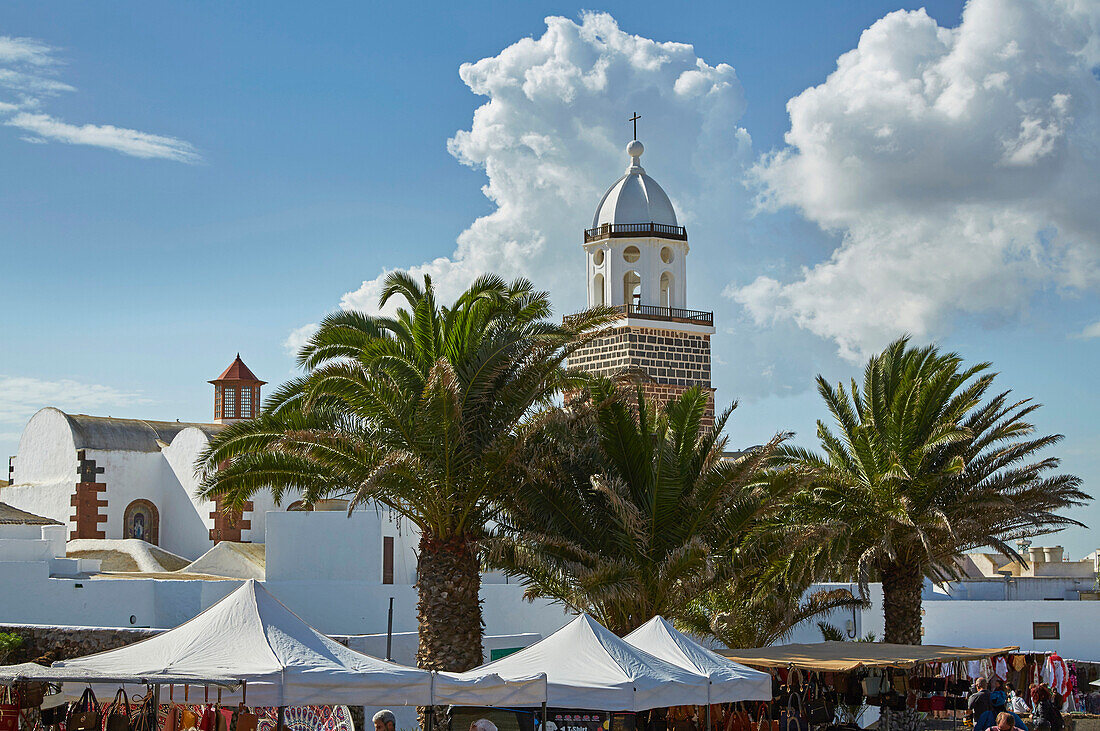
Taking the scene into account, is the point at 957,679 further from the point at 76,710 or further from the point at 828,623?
the point at 76,710

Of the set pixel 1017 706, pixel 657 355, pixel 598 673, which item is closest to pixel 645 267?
pixel 657 355

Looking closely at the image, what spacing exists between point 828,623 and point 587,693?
18.9 meters

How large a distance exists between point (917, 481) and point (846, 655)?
463 cm

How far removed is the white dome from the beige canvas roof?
75.3 ft

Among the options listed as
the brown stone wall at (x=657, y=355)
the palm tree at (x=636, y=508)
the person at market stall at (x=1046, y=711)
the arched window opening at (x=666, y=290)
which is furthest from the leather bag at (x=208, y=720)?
the arched window opening at (x=666, y=290)

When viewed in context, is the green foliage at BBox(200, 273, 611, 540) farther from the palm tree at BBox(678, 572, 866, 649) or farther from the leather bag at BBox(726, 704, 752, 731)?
the palm tree at BBox(678, 572, 866, 649)

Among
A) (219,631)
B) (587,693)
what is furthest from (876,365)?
(219,631)

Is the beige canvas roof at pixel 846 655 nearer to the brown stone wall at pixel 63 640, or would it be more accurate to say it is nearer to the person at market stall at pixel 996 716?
the person at market stall at pixel 996 716

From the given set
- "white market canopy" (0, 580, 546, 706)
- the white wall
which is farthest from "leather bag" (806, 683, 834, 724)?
the white wall

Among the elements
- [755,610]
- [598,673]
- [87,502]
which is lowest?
[598,673]

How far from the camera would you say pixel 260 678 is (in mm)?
12195

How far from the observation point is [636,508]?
18.2 metres

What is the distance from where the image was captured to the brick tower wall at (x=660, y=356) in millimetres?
40781

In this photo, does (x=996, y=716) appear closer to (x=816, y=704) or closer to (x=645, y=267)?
(x=816, y=704)
